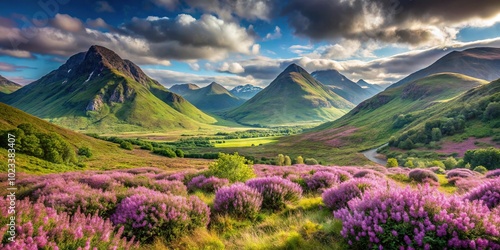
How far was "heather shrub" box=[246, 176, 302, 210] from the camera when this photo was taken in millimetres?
8656

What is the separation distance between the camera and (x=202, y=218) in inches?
264

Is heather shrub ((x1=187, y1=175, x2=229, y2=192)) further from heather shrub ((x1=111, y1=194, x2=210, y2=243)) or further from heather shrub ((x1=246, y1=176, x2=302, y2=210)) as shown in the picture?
heather shrub ((x1=111, y1=194, x2=210, y2=243))

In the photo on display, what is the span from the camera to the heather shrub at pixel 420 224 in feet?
12.5

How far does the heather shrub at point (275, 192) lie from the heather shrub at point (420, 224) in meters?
3.91

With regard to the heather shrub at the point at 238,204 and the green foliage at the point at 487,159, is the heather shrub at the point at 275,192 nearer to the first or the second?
the heather shrub at the point at 238,204

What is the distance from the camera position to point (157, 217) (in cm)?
602

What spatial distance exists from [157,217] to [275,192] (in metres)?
Answer: 4.18

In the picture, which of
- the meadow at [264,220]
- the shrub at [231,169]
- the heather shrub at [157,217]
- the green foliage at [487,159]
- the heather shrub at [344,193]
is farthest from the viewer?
the green foliage at [487,159]

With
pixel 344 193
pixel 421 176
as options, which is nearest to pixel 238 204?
pixel 344 193

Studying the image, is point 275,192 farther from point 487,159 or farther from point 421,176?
point 487,159

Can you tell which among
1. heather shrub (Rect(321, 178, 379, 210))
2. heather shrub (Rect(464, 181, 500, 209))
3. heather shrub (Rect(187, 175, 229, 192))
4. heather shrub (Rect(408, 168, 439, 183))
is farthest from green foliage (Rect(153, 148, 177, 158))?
heather shrub (Rect(464, 181, 500, 209))

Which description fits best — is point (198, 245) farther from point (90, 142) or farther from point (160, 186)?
point (90, 142)

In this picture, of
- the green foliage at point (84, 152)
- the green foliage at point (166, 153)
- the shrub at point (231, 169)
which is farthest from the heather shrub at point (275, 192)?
the green foliage at point (166, 153)

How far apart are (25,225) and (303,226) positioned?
17.4 feet
